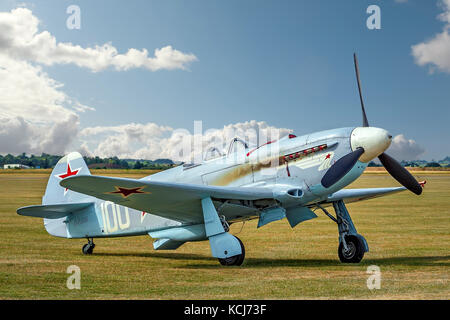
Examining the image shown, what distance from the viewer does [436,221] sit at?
824 inches

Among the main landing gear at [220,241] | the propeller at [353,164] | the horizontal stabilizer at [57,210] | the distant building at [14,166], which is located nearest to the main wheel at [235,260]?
the main landing gear at [220,241]

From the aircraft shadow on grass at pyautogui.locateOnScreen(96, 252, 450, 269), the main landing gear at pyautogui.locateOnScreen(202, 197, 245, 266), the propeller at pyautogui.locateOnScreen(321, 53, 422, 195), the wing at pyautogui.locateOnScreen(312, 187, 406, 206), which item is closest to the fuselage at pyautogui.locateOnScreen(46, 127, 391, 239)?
the propeller at pyautogui.locateOnScreen(321, 53, 422, 195)

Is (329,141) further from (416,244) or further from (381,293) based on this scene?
(416,244)

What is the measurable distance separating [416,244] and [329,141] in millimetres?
6097

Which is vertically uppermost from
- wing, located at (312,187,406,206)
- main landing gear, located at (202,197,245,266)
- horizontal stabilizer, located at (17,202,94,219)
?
wing, located at (312,187,406,206)

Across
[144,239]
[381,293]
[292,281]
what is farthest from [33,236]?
[381,293]

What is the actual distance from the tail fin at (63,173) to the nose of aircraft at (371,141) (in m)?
7.42

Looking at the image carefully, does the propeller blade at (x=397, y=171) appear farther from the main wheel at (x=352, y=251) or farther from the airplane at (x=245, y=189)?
the main wheel at (x=352, y=251)

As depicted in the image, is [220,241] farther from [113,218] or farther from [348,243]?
[113,218]

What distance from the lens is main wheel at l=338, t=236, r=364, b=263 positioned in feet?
35.0

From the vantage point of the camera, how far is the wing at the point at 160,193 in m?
8.78

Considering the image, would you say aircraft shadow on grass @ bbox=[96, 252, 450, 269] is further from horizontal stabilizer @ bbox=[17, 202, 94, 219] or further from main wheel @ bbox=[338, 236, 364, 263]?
horizontal stabilizer @ bbox=[17, 202, 94, 219]

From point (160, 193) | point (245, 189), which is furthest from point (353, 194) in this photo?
point (160, 193)

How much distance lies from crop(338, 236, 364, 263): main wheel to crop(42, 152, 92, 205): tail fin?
23.0 feet
